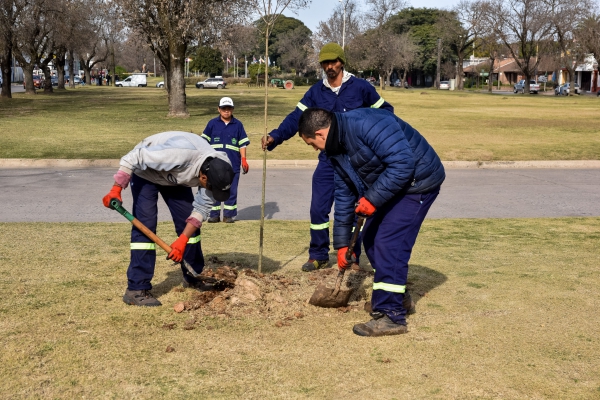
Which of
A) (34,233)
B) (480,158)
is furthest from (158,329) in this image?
(480,158)

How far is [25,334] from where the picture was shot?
5.03m

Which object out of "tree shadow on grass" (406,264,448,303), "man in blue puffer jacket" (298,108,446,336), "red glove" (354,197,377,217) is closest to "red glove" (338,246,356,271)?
"man in blue puffer jacket" (298,108,446,336)

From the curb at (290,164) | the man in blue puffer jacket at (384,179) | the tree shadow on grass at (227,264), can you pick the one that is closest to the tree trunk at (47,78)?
the curb at (290,164)

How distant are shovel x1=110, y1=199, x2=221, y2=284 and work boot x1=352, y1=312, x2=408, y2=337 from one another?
1.48 m

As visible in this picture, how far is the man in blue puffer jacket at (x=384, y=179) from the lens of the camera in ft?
15.8

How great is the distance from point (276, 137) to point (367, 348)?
107 inches

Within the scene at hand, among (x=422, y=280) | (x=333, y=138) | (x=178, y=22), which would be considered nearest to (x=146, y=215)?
(x=333, y=138)

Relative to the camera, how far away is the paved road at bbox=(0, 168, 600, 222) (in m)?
10.6

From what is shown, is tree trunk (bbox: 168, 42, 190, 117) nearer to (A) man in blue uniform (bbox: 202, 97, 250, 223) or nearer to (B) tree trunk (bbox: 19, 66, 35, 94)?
(A) man in blue uniform (bbox: 202, 97, 250, 223)

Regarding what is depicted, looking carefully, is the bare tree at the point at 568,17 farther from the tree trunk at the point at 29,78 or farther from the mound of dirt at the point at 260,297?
the mound of dirt at the point at 260,297

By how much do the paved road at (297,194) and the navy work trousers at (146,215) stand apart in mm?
4245

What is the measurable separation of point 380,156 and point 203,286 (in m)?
2.24

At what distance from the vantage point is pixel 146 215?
225 inches

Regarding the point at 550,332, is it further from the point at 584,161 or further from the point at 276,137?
the point at 584,161
